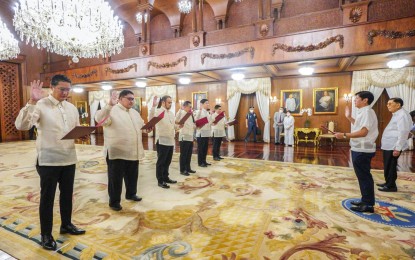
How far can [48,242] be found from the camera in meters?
1.97

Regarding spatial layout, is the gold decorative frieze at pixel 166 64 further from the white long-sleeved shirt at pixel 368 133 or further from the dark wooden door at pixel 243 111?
the white long-sleeved shirt at pixel 368 133

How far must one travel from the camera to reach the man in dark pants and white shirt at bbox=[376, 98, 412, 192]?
3.34 meters

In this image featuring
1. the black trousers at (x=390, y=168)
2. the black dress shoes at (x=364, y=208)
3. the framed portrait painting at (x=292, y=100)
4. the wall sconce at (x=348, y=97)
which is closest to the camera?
the black dress shoes at (x=364, y=208)

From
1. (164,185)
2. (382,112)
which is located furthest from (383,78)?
(164,185)

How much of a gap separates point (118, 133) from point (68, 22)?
456cm

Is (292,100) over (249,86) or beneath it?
beneath

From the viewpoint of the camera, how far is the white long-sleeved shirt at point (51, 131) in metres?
1.96

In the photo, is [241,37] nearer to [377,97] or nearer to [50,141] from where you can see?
[377,97]

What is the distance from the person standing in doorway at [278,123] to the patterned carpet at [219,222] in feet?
17.7

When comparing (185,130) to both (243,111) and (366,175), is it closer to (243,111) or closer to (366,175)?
(366,175)

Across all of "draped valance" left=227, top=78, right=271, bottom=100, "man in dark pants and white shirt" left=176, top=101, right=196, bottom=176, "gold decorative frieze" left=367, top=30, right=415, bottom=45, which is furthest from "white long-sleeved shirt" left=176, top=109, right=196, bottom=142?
"draped valance" left=227, top=78, right=271, bottom=100

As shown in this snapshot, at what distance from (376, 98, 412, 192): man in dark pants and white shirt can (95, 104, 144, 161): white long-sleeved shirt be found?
3.87 meters

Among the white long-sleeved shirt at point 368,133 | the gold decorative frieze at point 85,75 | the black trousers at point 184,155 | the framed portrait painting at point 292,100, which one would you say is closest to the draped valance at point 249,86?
the framed portrait painting at point 292,100

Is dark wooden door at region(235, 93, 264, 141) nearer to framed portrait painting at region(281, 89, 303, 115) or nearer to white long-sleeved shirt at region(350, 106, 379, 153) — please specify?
framed portrait painting at region(281, 89, 303, 115)
